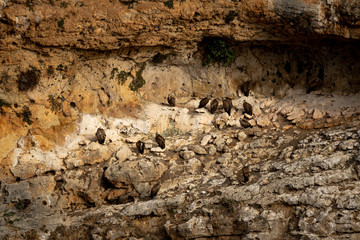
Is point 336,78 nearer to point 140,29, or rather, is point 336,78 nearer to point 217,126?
point 217,126

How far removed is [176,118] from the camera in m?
15.2

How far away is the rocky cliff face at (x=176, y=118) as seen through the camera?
11836 millimetres

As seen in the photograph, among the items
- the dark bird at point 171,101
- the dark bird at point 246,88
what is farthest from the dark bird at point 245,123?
the dark bird at point 171,101

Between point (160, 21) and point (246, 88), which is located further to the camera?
point (246, 88)

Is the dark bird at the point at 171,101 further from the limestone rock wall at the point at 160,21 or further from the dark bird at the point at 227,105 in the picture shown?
the limestone rock wall at the point at 160,21

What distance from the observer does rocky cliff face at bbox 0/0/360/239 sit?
11.8 meters

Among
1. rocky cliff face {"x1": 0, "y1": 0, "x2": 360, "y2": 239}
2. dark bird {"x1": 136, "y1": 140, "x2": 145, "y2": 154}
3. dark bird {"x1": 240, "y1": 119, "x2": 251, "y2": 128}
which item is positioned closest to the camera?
rocky cliff face {"x1": 0, "y1": 0, "x2": 360, "y2": 239}

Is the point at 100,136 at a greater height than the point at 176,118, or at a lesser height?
lesser

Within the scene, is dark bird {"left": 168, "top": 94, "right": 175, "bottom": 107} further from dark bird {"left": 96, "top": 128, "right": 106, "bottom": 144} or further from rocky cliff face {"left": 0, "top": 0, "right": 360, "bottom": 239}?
dark bird {"left": 96, "top": 128, "right": 106, "bottom": 144}

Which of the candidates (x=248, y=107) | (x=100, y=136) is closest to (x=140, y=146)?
(x=100, y=136)

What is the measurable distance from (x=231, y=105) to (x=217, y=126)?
94 cm

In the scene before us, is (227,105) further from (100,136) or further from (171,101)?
(100,136)

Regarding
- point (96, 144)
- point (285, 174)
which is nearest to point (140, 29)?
point (96, 144)

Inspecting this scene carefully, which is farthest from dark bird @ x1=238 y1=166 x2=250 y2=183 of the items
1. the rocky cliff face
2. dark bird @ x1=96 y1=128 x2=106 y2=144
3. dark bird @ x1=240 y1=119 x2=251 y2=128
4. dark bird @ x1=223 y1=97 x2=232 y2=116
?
dark bird @ x1=96 y1=128 x2=106 y2=144
